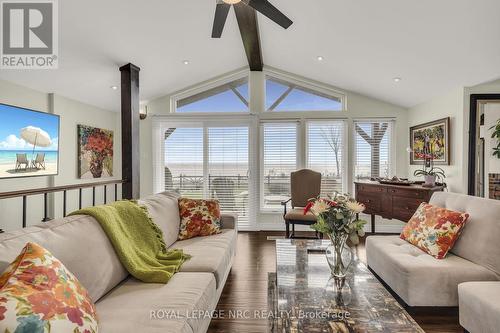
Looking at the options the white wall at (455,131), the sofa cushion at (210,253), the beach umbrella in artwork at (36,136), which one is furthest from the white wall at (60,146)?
the white wall at (455,131)

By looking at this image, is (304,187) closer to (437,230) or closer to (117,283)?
(437,230)

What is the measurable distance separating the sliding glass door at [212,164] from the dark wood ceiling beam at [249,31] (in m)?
1.17

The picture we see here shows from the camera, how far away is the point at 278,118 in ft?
15.3

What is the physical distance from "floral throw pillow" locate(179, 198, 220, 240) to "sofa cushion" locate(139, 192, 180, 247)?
0.06 metres

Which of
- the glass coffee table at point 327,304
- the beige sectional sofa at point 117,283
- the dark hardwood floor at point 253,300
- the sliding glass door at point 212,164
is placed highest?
the sliding glass door at point 212,164

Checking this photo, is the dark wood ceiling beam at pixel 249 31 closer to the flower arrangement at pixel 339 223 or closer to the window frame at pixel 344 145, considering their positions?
the window frame at pixel 344 145

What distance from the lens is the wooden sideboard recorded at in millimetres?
3131

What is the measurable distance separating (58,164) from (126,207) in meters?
2.33

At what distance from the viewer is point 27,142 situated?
3.08m

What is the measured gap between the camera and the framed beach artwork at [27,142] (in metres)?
2.81

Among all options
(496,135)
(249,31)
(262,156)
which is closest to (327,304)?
(249,31)

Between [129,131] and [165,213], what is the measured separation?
53.2 inches

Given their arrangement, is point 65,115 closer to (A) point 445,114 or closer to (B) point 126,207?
(B) point 126,207

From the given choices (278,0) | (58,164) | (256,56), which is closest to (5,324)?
(278,0)
